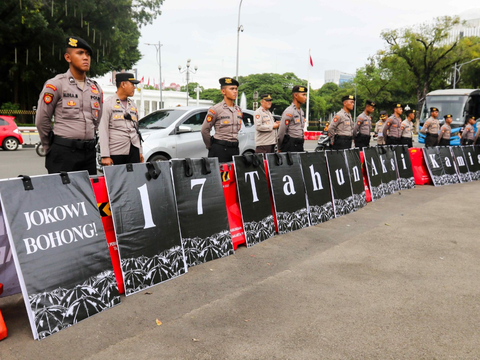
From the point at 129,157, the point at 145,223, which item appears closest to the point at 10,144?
the point at 129,157

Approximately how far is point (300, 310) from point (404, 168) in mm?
7731

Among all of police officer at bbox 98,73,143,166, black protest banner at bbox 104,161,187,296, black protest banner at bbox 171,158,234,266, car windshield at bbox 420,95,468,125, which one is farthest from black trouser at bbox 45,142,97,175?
car windshield at bbox 420,95,468,125

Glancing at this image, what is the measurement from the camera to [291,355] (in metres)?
2.71

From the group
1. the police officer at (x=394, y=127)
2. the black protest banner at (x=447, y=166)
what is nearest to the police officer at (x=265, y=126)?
the police officer at (x=394, y=127)

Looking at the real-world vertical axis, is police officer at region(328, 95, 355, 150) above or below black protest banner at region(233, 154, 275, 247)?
above

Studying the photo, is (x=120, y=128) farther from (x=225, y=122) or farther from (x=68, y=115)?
(x=225, y=122)

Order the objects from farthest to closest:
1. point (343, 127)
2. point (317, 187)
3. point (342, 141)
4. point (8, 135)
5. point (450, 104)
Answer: point (450, 104) → point (8, 135) → point (342, 141) → point (343, 127) → point (317, 187)

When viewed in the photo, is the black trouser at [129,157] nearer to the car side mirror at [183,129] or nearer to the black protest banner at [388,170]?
the car side mirror at [183,129]

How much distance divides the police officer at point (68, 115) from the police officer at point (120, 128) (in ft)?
2.58

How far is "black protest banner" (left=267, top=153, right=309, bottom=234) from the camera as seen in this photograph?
5.70 meters

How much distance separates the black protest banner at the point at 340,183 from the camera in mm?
6891

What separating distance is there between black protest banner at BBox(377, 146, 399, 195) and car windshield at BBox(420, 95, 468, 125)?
16262 mm

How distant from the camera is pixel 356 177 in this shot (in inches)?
303

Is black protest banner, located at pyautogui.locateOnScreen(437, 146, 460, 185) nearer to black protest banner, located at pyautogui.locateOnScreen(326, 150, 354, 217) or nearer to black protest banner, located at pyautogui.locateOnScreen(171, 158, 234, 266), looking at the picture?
black protest banner, located at pyautogui.locateOnScreen(326, 150, 354, 217)
